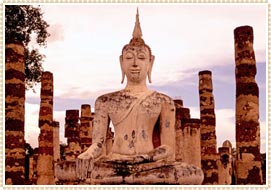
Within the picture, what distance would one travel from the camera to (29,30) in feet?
63.3

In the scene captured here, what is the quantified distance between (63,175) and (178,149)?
1503cm

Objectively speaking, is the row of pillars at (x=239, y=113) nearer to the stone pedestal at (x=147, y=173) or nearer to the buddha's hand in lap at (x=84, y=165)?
the buddha's hand in lap at (x=84, y=165)

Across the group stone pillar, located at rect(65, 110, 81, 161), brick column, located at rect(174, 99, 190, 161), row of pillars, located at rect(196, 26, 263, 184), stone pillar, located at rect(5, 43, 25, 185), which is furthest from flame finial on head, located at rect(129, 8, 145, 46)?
stone pillar, located at rect(65, 110, 81, 161)

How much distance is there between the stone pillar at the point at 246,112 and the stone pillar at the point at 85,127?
10.2 meters

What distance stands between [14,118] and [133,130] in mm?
5560

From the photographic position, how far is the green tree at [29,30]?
18359mm

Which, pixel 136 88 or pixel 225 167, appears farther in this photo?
pixel 225 167

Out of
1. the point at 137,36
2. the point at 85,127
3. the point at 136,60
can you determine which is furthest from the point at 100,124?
the point at 85,127

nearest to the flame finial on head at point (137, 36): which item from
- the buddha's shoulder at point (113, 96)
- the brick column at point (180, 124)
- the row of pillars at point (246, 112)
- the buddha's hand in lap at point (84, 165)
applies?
the buddha's shoulder at point (113, 96)

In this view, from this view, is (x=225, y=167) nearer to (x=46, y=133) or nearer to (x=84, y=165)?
(x=46, y=133)

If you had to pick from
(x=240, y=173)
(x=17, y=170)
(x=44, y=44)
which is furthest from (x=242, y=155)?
(x=44, y=44)

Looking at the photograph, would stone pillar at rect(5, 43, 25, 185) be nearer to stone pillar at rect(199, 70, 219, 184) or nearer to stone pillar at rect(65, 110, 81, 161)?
stone pillar at rect(199, 70, 219, 184)

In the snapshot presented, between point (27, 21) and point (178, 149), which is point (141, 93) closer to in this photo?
point (27, 21)

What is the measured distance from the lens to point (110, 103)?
848cm
